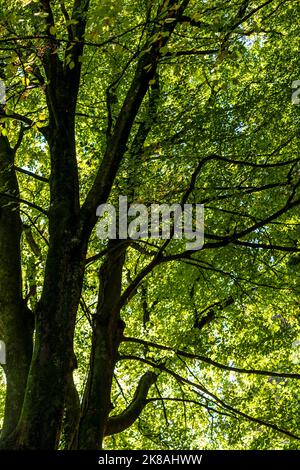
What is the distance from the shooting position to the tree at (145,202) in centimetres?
653

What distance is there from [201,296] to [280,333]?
80.7 inches

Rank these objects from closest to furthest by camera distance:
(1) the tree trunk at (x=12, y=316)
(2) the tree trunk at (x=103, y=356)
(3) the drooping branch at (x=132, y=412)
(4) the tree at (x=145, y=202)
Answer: (4) the tree at (x=145, y=202), (1) the tree trunk at (x=12, y=316), (2) the tree trunk at (x=103, y=356), (3) the drooping branch at (x=132, y=412)

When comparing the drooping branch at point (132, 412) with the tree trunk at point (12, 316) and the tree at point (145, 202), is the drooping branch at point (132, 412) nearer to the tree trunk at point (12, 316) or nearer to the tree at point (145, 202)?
the tree at point (145, 202)

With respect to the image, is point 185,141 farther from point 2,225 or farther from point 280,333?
→ point 280,333

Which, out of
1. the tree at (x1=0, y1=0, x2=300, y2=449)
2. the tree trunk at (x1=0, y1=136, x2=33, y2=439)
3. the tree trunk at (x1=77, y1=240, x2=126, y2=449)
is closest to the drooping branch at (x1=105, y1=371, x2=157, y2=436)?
the tree at (x1=0, y1=0, x2=300, y2=449)

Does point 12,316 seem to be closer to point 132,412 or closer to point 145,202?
point 145,202

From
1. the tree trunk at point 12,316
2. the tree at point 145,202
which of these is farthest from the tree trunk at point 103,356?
the tree trunk at point 12,316

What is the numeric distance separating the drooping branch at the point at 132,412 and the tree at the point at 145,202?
0.12ft

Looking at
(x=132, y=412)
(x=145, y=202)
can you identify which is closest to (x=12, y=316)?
(x=145, y=202)

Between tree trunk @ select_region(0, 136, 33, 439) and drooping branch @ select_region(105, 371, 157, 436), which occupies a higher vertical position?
tree trunk @ select_region(0, 136, 33, 439)

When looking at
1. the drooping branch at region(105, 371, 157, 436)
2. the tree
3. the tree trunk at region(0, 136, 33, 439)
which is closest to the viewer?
the tree

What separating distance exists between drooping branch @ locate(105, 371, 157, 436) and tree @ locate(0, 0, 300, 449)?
37 millimetres

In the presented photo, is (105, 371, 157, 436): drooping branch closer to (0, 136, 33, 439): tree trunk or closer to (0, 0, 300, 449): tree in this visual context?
(0, 0, 300, 449): tree

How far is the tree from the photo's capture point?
6531 millimetres
